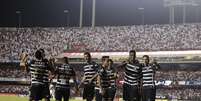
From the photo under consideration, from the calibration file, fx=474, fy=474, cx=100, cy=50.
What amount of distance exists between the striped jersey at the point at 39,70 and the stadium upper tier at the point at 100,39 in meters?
34.5

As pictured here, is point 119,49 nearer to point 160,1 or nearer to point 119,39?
point 119,39

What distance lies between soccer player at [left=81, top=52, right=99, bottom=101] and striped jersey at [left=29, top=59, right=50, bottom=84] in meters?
2.42

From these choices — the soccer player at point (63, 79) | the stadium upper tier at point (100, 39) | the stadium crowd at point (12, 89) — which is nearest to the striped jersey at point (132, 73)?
the soccer player at point (63, 79)

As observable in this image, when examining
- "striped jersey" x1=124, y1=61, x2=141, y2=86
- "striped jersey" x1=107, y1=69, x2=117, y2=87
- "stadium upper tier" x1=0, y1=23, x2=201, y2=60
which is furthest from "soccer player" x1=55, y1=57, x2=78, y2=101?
"stadium upper tier" x1=0, y1=23, x2=201, y2=60

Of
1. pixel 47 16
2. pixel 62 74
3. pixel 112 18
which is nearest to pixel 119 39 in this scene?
pixel 112 18

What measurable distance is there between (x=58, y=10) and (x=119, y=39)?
13104mm

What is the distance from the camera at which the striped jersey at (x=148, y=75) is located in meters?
17.7

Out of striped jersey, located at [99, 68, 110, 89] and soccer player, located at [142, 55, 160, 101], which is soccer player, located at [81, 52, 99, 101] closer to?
striped jersey, located at [99, 68, 110, 89]

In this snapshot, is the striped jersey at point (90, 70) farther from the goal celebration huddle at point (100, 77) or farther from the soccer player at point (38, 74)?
the soccer player at point (38, 74)

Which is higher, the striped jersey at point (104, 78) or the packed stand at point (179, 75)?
the striped jersey at point (104, 78)

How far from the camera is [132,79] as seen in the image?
1767cm

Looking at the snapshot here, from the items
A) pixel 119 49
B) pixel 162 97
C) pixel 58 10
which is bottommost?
pixel 162 97

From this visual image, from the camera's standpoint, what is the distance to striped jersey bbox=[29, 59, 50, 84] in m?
16.3

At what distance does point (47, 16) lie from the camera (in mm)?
63219
